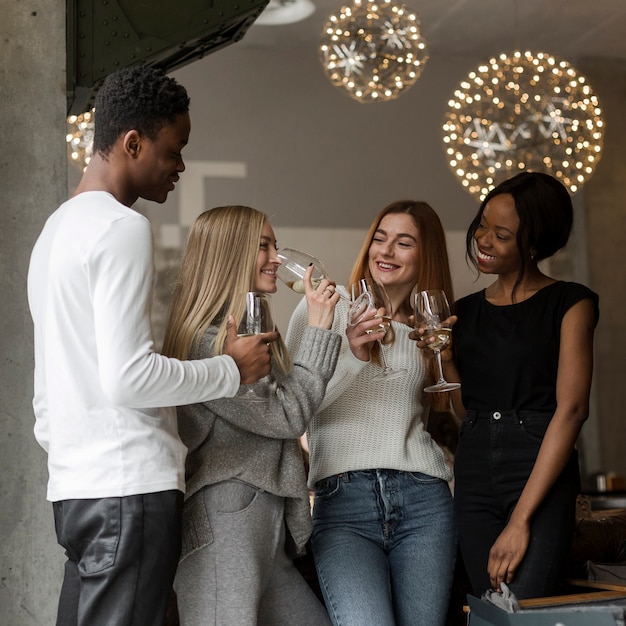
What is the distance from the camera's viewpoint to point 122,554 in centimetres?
162

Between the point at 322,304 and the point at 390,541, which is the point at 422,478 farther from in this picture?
the point at 322,304

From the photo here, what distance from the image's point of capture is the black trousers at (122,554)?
5.32 feet

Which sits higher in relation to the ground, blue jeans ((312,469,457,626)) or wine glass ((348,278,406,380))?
wine glass ((348,278,406,380))

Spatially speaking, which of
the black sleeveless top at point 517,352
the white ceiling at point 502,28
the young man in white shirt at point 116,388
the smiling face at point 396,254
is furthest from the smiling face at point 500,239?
the white ceiling at point 502,28

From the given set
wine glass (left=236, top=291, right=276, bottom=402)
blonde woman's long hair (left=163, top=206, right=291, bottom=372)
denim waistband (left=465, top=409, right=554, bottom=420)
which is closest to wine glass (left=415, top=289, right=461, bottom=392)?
denim waistband (left=465, top=409, right=554, bottom=420)

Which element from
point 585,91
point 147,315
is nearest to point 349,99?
point 585,91

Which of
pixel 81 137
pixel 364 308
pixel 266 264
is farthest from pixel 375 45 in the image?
pixel 266 264

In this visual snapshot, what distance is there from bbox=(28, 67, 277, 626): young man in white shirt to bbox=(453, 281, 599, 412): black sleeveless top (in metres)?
0.74

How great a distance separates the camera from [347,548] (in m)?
2.17

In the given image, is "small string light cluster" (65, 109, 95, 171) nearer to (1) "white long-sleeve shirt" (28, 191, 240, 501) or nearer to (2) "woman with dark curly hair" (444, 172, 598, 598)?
(2) "woman with dark curly hair" (444, 172, 598, 598)

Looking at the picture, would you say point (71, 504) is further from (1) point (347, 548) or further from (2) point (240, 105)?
(2) point (240, 105)

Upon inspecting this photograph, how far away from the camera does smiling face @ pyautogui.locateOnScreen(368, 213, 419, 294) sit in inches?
100

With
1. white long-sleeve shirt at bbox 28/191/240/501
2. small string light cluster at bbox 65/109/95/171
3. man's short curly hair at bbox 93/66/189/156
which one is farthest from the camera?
small string light cluster at bbox 65/109/95/171

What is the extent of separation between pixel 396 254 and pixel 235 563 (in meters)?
1.01
